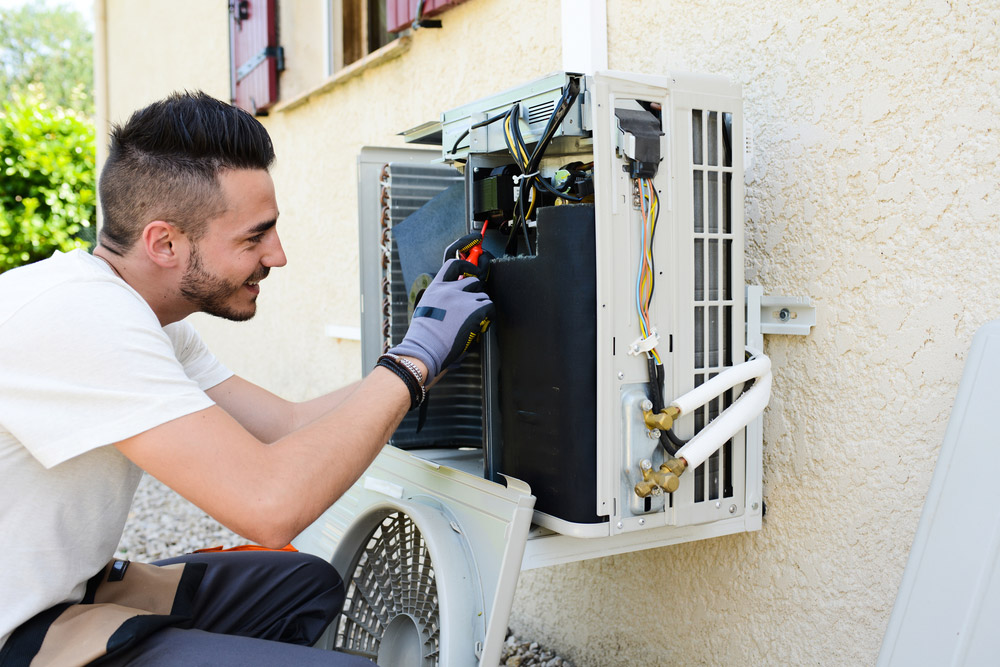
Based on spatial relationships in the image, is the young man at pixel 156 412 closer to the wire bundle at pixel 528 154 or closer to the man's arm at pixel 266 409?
the wire bundle at pixel 528 154

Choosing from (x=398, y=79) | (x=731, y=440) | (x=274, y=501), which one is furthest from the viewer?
(x=398, y=79)

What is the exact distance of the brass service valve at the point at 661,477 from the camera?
4.75 ft

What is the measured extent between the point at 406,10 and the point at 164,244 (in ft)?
6.30

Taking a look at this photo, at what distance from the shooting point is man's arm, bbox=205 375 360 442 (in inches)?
78.1

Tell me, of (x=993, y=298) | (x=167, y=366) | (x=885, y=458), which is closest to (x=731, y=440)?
(x=885, y=458)

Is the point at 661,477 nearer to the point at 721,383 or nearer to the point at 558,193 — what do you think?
the point at 721,383

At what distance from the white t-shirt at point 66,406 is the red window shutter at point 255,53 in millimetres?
3290

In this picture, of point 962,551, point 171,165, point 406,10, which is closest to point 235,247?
point 171,165

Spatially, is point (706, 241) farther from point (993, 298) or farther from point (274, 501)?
point (274, 501)

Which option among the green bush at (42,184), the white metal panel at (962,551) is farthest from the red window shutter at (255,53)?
the green bush at (42,184)

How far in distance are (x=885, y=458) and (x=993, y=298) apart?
37cm

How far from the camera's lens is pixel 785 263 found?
1.80 m

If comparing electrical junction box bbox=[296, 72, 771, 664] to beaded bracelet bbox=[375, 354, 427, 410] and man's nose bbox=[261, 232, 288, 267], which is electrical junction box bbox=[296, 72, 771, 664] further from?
man's nose bbox=[261, 232, 288, 267]

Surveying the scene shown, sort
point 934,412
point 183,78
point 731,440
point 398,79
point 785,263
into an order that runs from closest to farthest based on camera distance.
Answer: point 934,412
point 731,440
point 785,263
point 398,79
point 183,78
